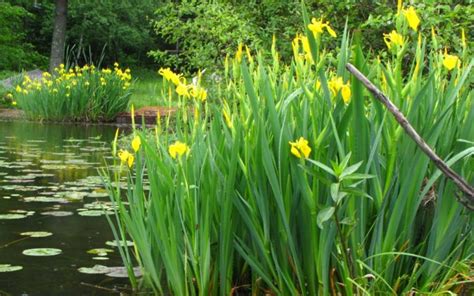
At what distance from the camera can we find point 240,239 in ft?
7.49

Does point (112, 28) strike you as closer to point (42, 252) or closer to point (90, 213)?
point (90, 213)

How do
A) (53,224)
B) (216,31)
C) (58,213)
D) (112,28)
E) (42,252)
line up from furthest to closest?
(112,28)
(216,31)
(58,213)
(53,224)
(42,252)

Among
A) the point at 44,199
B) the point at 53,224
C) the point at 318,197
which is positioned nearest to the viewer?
the point at 318,197

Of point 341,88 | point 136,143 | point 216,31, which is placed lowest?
point 136,143

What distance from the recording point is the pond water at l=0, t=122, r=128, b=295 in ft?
9.04

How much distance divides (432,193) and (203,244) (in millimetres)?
834

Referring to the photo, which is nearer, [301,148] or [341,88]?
[301,148]

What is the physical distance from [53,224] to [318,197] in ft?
7.27

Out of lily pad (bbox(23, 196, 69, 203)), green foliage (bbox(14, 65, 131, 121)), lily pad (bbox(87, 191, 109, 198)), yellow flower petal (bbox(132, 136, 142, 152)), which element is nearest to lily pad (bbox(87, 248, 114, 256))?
yellow flower petal (bbox(132, 136, 142, 152))

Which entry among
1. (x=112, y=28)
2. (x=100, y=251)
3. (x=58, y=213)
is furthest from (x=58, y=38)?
(x=100, y=251)

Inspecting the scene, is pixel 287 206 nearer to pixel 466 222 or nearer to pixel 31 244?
pixel 466 222

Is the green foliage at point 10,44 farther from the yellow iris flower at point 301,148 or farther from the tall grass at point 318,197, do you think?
the yellow iris flower at point 301,148

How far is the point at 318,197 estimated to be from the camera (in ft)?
6.90

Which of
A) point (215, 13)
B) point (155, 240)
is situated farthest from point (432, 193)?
point (215, 13)
